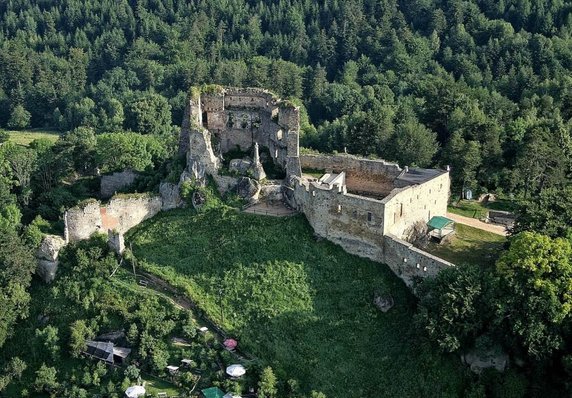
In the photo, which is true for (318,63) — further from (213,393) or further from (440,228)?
(213,393)

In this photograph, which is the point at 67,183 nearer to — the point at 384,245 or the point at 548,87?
the point at 384,245

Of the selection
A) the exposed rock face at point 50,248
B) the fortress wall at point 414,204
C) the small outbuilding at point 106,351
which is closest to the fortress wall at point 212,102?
the exposed rock face at point 50,248

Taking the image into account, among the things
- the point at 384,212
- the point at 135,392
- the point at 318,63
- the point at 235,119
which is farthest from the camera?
the point at 318,63

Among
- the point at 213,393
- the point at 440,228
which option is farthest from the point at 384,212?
the point at 213,393

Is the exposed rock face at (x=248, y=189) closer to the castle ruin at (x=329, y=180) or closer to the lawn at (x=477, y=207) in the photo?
the castle ruin at (x=329, y=180)

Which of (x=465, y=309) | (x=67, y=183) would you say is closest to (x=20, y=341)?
(x=67, y=183)
